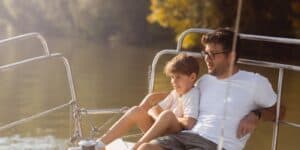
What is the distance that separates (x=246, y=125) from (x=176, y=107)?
504 mm

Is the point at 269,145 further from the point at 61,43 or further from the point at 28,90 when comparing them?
the point at 61,43

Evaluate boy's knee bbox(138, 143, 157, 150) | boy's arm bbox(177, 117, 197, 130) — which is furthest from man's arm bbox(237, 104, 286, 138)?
boy's knee bbox(138, 143, 157, 150)

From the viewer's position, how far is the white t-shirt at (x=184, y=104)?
414 centimetres

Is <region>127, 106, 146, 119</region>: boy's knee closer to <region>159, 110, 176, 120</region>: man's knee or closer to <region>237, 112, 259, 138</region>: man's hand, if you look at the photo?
<region>159, 110, 176, 120</region>: man's knee

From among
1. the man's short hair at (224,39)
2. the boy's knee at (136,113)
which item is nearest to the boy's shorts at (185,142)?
the boy's knee at (136,113)

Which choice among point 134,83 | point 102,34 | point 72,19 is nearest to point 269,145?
point 134,83

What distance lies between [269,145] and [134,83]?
5918 mm

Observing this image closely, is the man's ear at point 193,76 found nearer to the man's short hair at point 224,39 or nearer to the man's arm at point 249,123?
the man's short hair at point 224,39

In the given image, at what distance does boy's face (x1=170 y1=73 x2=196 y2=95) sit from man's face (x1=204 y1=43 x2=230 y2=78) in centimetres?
13

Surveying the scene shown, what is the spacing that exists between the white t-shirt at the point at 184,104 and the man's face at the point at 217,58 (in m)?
0.18

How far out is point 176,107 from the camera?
4.26 meters

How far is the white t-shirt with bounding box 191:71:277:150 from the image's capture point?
3988 mm

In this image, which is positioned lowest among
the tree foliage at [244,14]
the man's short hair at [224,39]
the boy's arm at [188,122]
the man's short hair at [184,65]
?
the tree foliage at [244,14]

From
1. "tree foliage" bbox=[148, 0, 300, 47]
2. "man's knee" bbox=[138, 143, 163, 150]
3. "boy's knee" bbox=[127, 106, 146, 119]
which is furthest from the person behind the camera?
"tree foliage" bbox=[148, 0, 300, 47]
